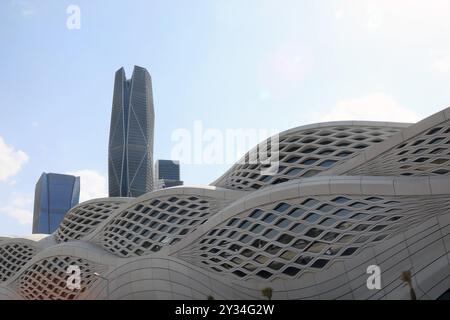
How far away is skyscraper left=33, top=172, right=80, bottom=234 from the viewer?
170375mm

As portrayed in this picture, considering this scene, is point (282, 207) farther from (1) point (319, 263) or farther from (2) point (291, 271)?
(1) point (319, 263)

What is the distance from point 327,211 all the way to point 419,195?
539 centimetres

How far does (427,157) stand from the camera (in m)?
26.1

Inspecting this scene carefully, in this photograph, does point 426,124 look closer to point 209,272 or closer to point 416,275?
point 416,275

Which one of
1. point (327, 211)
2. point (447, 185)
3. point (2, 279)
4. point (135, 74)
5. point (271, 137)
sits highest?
point (135, 74)

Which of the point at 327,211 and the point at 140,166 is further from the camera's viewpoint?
the point at 140,166

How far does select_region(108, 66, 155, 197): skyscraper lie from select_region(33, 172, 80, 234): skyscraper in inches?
1707

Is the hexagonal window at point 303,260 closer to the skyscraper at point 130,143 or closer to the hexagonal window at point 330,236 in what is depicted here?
the hexagonal window at point 330,236

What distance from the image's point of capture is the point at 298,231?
2581 cm

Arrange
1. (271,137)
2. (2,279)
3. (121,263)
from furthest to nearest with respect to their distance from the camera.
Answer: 1. (2,279)
2. (271,137)
3. (121,263)

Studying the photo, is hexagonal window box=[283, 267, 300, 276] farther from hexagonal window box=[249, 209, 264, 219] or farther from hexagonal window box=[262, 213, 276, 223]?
hexagonal window box=[249, 209, 264, 219]

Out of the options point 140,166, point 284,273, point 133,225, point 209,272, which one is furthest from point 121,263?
point 140,166
